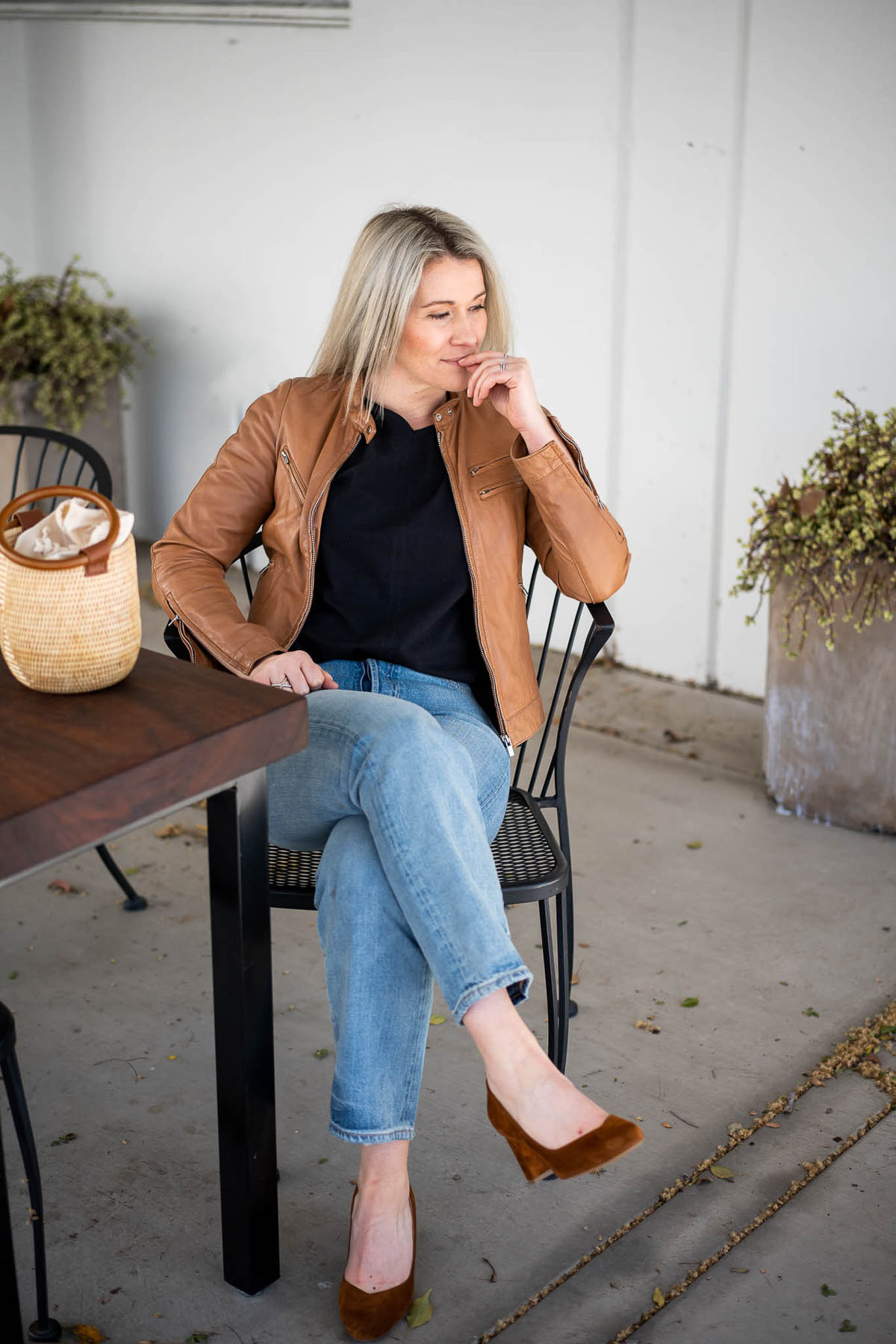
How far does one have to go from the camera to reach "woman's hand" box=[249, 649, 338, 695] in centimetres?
A: 188

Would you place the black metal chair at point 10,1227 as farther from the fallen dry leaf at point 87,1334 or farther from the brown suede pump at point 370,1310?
the brown suede pump at point 370,1310

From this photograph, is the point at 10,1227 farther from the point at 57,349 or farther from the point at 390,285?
the point at 57,349

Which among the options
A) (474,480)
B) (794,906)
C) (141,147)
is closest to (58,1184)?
(474,480)

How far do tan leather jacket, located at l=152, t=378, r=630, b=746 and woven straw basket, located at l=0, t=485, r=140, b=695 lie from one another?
1.52ft

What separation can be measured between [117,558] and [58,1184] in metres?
1.03

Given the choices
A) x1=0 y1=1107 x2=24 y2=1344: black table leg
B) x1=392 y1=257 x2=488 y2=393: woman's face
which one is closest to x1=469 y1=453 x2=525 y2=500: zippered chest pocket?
x1=392 y1=257 x2=488 y2=393: woman's face

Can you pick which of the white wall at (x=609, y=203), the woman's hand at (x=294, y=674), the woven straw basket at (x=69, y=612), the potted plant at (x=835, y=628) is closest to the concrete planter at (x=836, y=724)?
the potted plant at (x=835, y=628)

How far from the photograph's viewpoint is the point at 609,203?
393cm

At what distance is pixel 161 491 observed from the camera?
18.9 feet

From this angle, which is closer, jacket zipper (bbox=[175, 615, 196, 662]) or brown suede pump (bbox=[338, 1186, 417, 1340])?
brown suede pump (bbox=[338, 1186, 417, 1340])

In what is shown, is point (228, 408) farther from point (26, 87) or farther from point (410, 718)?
point (410, 718)

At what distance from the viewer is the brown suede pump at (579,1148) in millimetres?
1561

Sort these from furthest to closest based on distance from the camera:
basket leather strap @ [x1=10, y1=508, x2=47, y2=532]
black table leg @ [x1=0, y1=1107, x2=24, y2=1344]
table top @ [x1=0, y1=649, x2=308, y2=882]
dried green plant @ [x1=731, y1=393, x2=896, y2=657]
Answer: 1. dried green plant @ [x1=731, y1=393, x2=896, y2=657]
2. basket leather strap @ [x1=10, y1=508, x2=47, y2=532]
3. black table leg @ [x1=0, y1=1107, x2=24, y2=1344]
4. table top @ [x1=0, y1=649, x2=308, y2=882]

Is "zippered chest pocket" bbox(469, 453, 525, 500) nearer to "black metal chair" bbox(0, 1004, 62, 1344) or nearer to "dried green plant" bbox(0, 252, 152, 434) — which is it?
"black metal chair" bbox(0, 1004, 62, 1344)
